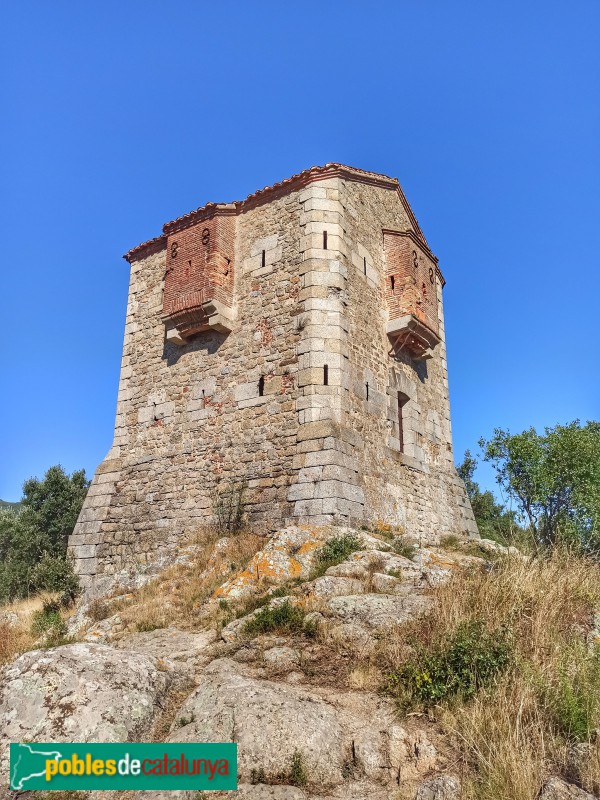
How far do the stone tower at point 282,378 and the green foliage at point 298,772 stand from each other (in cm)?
613

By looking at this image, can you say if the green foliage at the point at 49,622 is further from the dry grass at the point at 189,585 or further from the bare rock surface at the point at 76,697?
the bare rock surface at the point at 76,697

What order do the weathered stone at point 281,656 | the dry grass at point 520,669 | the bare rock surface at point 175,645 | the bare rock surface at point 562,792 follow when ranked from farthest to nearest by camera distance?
the bare rock surface at point 175,645 < the weathered stone at point 281,656 < the dry grass at point 520,669 < the bare rock surface at point 562,792

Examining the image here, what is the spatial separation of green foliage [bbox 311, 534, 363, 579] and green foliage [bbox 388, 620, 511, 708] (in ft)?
10.8

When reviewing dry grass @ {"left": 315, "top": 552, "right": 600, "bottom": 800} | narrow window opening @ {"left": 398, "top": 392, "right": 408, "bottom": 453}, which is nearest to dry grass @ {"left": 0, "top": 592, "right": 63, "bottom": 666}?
dry grass @ {"left": 315, "top": 552, "right": 600, "bottom": 800}

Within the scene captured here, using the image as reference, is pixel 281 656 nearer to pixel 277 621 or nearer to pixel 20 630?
pixel 277 621

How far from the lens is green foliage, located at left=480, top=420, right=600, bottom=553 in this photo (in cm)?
2206

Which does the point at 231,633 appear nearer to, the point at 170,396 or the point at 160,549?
the point at 160,549

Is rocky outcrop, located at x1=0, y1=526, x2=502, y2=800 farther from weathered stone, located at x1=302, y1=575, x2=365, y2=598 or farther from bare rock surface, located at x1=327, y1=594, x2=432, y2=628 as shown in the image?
weathered stone, located at x1=302, y1=575, x2=365, y2=598

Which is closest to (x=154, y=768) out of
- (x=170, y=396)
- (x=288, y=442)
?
(x=288, y=442)

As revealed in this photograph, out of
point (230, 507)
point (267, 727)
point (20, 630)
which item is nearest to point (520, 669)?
point (267, 727)

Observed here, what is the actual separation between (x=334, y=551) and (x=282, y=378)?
4.15 m

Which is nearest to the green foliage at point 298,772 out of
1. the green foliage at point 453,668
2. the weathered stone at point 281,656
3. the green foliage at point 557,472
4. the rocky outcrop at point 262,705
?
the rocky outcrop at point 262,705

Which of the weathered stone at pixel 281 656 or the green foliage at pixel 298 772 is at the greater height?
the weathered stone at pixel 281 656

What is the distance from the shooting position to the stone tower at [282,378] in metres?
12.0
